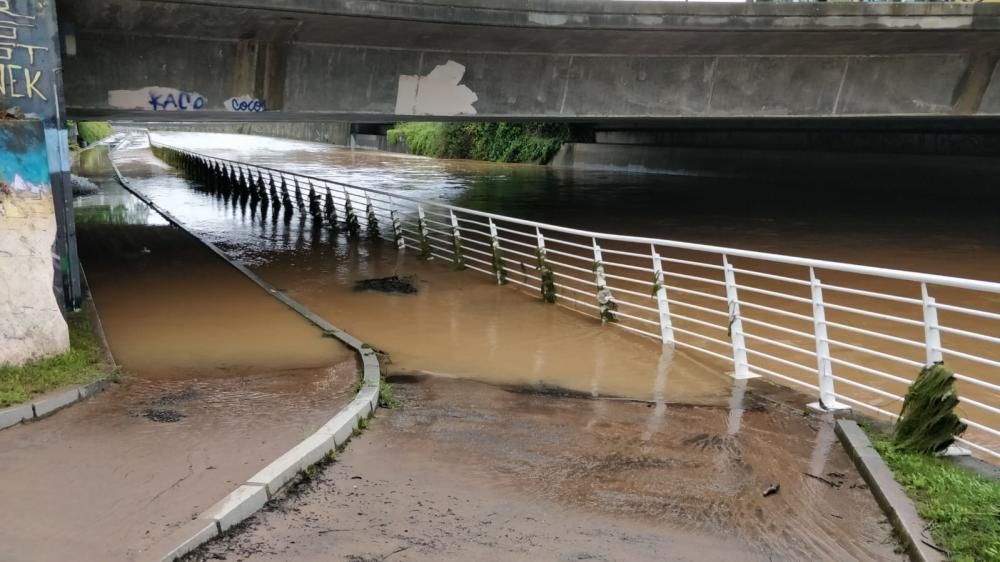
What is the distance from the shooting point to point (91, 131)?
245 ft

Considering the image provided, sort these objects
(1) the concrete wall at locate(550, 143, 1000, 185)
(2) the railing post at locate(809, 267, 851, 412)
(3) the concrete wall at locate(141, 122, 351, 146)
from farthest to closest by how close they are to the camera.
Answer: (3) the concrete wall at locate(141, 122, 351, 146) < (1) the concrete wall at locate(550, 143, 1000, 185) < (2) the railing post at locate(809, 267, 851, 412)

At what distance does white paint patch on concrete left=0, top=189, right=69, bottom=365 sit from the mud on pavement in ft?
10.3

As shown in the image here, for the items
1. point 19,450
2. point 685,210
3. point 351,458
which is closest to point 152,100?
point 19,450

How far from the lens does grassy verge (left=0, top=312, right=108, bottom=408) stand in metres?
6.05

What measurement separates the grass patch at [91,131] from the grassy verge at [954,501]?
224 feet

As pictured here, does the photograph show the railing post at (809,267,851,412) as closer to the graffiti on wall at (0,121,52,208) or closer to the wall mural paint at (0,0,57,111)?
the graffiti on wall at (0,121,52,208)

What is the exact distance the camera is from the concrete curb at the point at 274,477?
3.92 metres

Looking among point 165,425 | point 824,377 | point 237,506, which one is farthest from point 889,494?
point 165,425

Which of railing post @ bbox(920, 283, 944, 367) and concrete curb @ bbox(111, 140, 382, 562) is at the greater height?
railing post @ bbox(920, 283, 944, 367)

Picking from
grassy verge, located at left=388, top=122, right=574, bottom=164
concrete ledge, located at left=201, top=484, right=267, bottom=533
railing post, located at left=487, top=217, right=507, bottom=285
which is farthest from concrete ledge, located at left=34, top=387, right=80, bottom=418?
grassy verge, located at left=388, top=122, right=574, bottom=164

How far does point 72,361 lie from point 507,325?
16.0 feet

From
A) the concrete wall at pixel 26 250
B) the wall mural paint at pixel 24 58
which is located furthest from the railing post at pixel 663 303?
the wall mural paint at pixel 24 58

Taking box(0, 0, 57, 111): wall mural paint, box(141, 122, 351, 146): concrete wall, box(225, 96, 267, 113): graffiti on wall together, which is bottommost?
box(141, 122, 351, 146): concrete wall

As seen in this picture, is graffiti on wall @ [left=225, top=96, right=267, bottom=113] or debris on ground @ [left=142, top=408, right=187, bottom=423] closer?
debris on ground @ [left=142, top=408, right=187, bottom=423]
